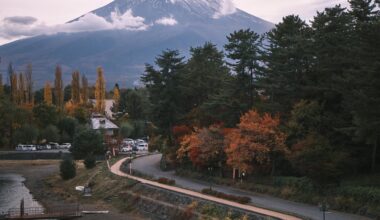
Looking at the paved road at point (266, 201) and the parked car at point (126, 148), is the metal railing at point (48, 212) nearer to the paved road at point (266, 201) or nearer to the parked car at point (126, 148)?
the paved road at point (266, 201)

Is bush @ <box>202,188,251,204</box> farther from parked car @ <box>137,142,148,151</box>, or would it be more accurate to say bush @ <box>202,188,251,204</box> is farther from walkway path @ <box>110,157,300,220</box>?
parked car @ <box>137,142,148,151</box>

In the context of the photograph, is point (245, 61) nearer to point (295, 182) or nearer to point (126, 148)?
point (295, 182)

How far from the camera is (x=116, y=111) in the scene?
119 metres

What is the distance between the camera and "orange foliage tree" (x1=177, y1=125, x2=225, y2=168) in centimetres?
4494

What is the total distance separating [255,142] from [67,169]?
2795 cm

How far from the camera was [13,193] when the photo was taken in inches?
2108

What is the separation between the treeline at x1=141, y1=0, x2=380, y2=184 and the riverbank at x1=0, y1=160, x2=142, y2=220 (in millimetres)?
9711

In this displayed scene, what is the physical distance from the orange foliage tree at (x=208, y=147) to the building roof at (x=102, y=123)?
52.9 m

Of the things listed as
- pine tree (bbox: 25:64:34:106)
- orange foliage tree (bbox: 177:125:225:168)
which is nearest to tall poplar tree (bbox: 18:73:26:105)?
pine tree (bbox: 25:64:34:106)

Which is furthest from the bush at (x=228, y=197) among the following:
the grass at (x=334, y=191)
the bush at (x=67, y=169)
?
the bush at (x=67, y=169)

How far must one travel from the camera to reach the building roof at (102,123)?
9864 cm

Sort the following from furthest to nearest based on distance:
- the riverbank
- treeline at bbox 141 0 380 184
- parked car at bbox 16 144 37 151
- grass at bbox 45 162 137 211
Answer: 1. parked car at bbox 16 144 37 151
2. grass at bbox 45 162 137 211
3. the riverbank
4. treeline at bbox 141 0 380 184

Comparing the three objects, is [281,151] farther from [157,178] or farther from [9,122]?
[9,122]

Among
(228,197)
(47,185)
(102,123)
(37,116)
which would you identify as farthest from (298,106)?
(102,123)
